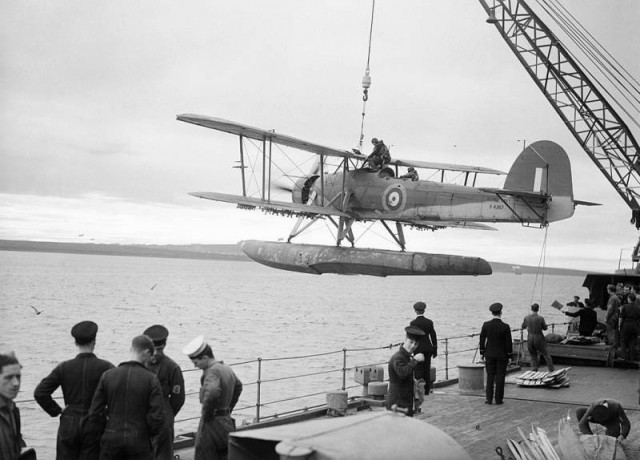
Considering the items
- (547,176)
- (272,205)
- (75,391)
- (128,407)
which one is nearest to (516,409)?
(547,176)

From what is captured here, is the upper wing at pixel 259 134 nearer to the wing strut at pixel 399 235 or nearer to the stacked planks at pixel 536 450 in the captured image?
the wing strut at pixel 399 235

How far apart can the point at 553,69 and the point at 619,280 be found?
15292 millimetres

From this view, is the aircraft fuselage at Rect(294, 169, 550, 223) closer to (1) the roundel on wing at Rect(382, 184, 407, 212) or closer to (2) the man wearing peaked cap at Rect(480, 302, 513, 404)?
(1) the roundel on wing at Rect(382, 184, 407, 212)

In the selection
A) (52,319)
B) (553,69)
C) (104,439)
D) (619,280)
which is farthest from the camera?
(52,319)

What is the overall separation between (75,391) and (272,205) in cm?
1469

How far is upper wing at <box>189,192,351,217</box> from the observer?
67.4 feet

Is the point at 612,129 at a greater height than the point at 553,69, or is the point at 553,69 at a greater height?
the point at 553,69

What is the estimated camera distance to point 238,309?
94.2 m

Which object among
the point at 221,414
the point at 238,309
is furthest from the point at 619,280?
the point at 238,309

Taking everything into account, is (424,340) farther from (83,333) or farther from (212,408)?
(83,333)

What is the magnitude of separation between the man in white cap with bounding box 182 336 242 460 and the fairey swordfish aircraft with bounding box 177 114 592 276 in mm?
11913

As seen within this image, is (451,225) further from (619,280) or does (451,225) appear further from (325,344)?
(325,344)

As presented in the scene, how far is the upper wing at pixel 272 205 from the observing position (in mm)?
20552

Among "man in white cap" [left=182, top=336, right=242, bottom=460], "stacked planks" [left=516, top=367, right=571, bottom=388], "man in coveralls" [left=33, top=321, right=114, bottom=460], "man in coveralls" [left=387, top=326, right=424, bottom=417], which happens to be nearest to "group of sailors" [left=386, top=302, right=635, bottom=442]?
"man in coveralls" [left=387, top=326, right=424, bottom=417]
